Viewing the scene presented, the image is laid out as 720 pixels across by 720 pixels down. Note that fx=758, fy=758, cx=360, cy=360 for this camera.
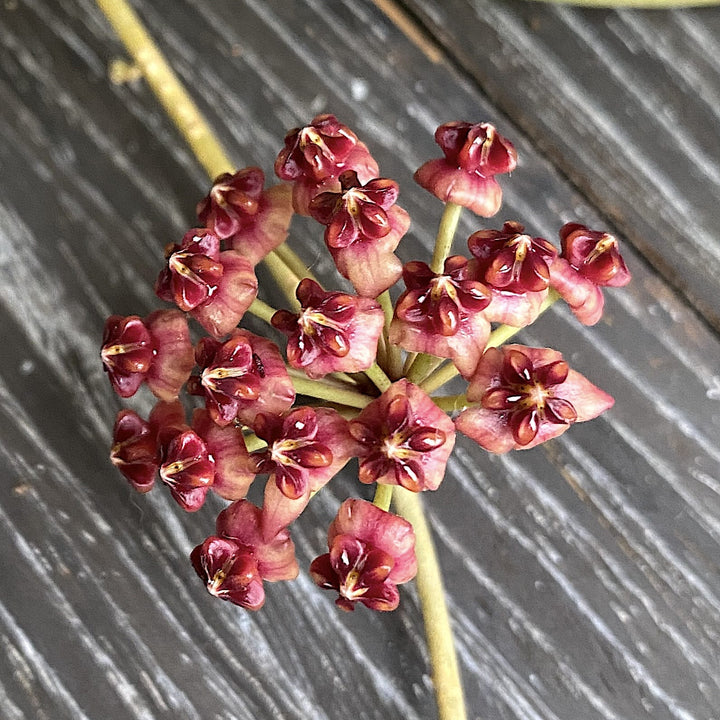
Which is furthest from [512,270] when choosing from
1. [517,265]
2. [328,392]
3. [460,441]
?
[460,441]

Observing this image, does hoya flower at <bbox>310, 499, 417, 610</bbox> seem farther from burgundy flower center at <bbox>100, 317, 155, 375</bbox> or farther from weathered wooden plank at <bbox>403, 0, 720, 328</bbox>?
weathered wooden plank at <bbox>403, 0, 720, 328</bbox>

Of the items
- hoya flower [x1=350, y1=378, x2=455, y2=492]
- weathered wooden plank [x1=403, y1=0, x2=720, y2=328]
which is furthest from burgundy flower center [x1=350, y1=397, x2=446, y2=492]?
weathered wooden plank [x1=403, y1=0, x2=720, y2=328]

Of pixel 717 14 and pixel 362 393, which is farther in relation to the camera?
pixel 717 14

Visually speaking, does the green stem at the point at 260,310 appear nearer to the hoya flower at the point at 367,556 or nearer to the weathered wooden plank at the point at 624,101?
the hoya flower at the point at 367,556

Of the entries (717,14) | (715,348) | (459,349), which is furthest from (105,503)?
(717,14)

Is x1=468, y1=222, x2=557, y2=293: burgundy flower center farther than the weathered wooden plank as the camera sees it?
No

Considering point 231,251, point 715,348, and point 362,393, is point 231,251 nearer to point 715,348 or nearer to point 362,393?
point 362,393
